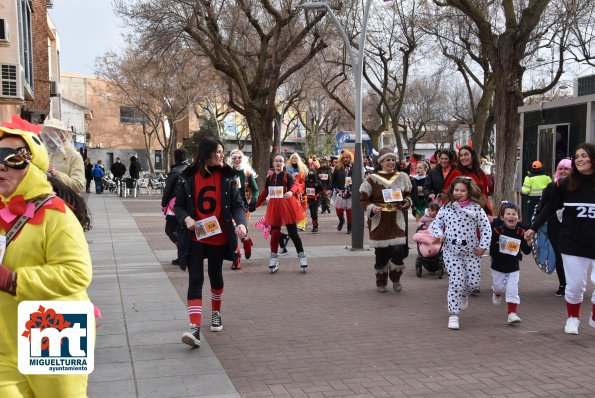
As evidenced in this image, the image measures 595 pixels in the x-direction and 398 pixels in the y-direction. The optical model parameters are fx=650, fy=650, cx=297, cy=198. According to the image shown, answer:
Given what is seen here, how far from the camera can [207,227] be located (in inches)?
224

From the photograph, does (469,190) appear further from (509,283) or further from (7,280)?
(7,280)


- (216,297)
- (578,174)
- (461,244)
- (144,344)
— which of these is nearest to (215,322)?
(216,297)

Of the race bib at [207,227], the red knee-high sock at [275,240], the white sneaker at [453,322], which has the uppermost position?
the race bib at [207,227]

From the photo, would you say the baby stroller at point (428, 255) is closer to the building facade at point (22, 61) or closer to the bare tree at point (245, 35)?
the bare tree at point (245, 35)

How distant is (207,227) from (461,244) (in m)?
2.62

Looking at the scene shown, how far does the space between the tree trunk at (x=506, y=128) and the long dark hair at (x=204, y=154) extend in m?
12.1

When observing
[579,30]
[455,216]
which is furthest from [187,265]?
[579,30]

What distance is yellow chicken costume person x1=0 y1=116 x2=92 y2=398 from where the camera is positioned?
2.53 metres

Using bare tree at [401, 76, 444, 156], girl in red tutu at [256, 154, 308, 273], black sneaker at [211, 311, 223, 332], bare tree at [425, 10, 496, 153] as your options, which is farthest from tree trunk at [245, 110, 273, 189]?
bare tree at [401, 76, 444, 156]

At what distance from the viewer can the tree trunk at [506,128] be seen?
16.2m

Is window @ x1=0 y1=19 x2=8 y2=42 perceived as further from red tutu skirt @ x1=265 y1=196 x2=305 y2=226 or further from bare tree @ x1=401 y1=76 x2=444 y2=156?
bare tree @ x1=401 y1=76 x2=444 y2=156

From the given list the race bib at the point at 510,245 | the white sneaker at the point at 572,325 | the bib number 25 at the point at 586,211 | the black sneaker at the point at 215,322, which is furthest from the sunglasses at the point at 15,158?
the white sneaker at the point at 572,325

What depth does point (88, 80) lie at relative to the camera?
6569 centimetres

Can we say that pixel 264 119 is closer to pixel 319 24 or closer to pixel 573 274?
pixel 319 24
